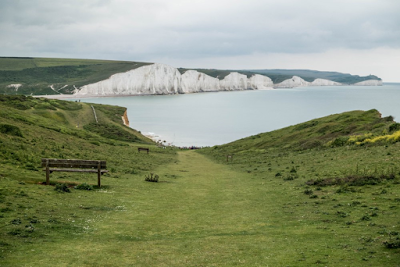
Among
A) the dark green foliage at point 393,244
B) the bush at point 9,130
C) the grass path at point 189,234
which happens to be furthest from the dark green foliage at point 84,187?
the dark green foliage at point 393,244

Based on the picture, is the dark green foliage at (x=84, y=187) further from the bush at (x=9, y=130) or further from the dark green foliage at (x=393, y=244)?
the dark green foliage at (x=393, y=244)

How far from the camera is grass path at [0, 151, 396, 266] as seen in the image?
416 inches

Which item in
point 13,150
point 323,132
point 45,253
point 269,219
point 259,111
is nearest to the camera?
point 45,253

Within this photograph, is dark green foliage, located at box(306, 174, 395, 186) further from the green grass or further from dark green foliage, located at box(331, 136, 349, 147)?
dark green foliage, located at box(331, 136, 349, 147)

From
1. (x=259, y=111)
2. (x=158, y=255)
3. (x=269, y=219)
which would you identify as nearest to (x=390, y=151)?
(x=269, y=219)

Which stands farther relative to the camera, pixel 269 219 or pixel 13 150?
pixel 13 150

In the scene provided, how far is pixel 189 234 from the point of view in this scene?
45.0ft

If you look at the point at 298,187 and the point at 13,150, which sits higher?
the point at 13,150

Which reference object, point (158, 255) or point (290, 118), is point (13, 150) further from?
point (290, 118)

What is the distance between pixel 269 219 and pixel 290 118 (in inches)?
5940

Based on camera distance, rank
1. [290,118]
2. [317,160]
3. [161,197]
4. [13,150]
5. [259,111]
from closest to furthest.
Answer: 1. [161,197]
2. [13,150]
3. [317,160]
4. [290,118]
5. [259,111]

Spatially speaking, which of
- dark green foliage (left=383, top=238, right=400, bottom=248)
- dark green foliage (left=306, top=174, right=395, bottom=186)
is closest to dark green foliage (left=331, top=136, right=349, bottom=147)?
dark green foliage (left=306, top=174, right=395, bottom=186)

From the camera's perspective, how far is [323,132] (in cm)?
5550

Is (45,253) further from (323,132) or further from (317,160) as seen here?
(323,132)
